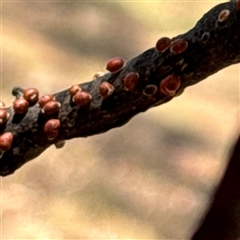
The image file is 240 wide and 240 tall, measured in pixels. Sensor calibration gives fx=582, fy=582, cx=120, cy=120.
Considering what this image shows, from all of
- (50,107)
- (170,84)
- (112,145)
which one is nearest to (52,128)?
(50,107)

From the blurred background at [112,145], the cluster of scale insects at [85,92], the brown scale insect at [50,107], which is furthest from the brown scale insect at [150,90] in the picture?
the blurred background at [112,145]

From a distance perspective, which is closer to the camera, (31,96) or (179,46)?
(179,46)

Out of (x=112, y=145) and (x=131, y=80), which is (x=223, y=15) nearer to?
(x=131, y=80)

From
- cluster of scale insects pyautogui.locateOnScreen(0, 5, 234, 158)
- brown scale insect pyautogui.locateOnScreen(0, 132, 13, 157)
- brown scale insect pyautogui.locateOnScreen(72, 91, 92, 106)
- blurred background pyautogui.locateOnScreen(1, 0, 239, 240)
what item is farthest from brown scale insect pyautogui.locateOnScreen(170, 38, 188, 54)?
blurred background pyautogui.locateOnScreen(1, 0, 239, 240)

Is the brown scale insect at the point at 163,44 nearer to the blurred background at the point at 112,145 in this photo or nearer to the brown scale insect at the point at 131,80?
the brown scale insect at the point at 131,80

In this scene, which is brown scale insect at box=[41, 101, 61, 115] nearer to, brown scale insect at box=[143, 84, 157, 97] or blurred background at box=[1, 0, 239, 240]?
brown scale insect at box=[143, 84, 157, 97]

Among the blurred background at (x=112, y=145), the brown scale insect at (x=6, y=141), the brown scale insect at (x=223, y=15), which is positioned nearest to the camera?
the brown scale insect at (x=223, y=15)

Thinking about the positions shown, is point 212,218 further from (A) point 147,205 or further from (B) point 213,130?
(B) point 213,130
